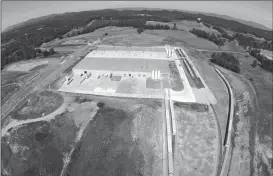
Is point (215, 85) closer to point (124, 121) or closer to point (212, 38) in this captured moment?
point (124, 121)

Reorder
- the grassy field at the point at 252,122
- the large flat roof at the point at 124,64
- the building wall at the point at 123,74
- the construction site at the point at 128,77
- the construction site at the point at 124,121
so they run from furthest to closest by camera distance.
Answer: the large flat roof at the point at 124,64, the building wall at the point at 123,74, the construction site at the point at 128,77, the grassy field at the point at 252,122, the construction site at the point at 124,121

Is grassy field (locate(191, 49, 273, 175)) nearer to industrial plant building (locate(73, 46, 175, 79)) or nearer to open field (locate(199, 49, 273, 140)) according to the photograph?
open field (locate(199, 49, 273, 140))

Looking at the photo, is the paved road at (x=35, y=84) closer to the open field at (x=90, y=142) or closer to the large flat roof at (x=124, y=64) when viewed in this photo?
the large flat roof at (x=124, y=64)

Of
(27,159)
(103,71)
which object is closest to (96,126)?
(27,159)

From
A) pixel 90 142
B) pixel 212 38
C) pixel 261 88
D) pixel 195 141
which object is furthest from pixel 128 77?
pixel 212 38

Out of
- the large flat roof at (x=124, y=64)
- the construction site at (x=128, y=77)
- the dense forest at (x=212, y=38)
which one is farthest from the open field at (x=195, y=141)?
the dense forest at (x=212, y=38)
